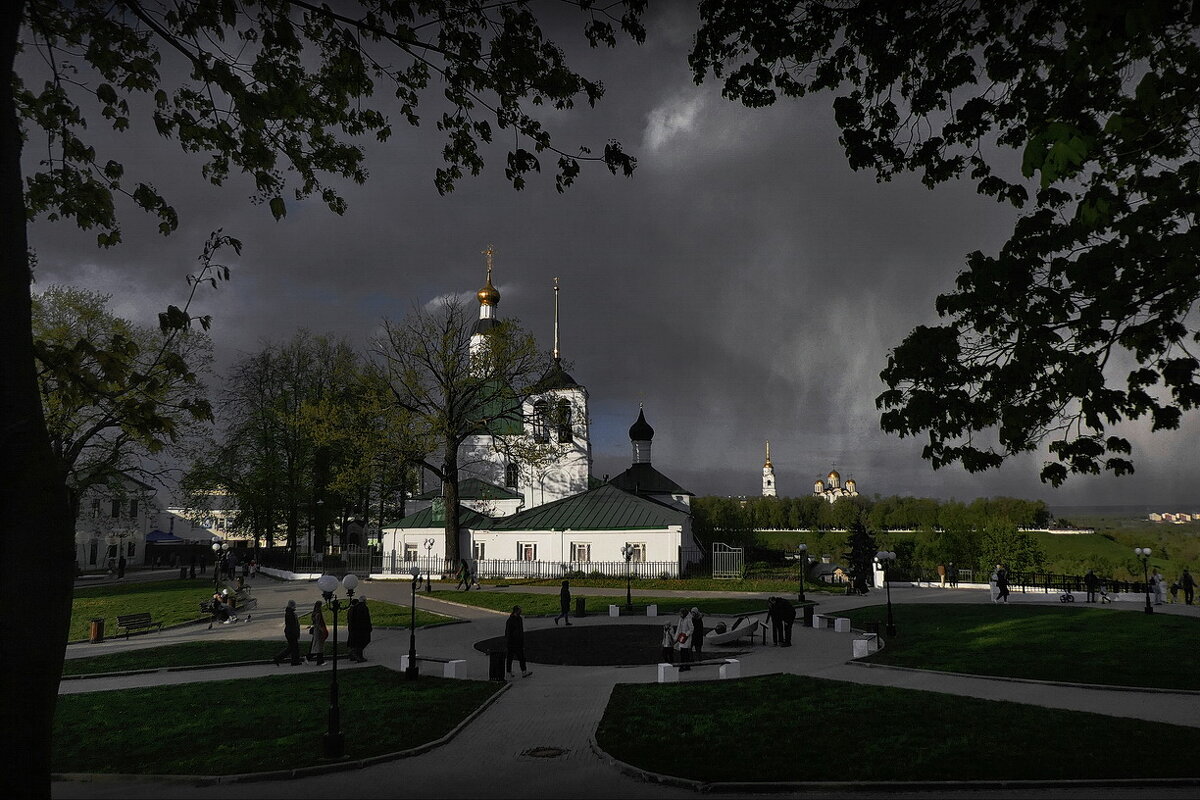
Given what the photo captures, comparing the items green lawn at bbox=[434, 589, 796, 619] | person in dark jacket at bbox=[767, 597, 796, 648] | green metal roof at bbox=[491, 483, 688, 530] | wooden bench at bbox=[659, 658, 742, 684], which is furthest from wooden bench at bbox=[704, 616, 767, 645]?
green metal roof at bbox=[491, 483, 688, 530]

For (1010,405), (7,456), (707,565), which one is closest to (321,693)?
(7,456)

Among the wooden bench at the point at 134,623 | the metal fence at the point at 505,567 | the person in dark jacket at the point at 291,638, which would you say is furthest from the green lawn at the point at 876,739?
the metal fence at the point at 505,567

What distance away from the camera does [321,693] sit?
46.0ft

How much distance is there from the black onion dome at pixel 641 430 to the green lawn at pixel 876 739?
4634cm

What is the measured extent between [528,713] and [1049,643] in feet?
46.9

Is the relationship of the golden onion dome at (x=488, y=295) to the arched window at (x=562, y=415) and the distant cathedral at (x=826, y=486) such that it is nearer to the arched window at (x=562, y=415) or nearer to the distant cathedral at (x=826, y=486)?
the arched window at (x=562, y=415)

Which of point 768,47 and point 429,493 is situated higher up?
point 768,47

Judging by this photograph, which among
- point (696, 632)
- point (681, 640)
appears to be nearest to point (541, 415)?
point (696, 632)

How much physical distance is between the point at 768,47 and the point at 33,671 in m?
8.82

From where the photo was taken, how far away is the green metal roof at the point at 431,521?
44.2 meters

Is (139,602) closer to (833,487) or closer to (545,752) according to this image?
(545,752)

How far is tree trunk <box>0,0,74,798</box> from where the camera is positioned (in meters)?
4.38

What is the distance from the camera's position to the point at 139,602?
99.0 feet

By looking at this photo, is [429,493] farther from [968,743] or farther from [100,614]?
[968,743]
